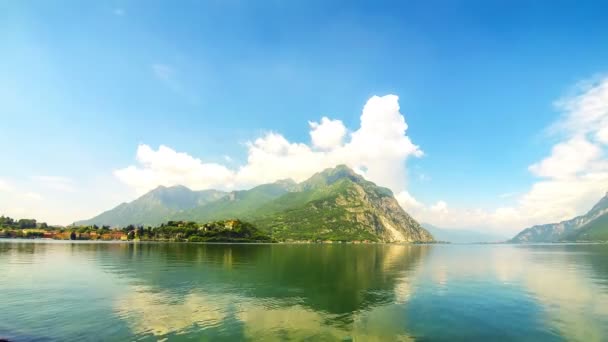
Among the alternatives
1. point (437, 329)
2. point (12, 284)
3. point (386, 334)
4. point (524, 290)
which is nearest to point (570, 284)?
point (524, 290)

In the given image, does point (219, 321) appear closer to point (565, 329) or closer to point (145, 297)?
point (145, 297)

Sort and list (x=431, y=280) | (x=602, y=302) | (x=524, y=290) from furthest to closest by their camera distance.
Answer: (x=431, y=280), (x=524, y=290), (x=602, y=302)

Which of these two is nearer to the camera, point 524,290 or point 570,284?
point 524,290

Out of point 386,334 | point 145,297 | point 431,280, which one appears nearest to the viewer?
point 386,334

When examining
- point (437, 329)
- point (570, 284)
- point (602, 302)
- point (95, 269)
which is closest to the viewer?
point (437, 329)

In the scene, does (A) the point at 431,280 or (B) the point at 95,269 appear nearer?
(A) the point at 431,280

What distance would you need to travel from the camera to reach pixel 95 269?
99.1 meters

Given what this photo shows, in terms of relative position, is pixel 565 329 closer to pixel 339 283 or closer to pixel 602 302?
pixel 602 302

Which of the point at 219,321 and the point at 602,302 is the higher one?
the point at 219,321

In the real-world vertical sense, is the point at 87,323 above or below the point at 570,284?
above

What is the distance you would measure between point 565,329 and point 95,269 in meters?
117

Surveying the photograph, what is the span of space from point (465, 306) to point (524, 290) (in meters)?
31.5

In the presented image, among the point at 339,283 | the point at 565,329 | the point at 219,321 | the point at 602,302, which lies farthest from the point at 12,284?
the point at 602,302

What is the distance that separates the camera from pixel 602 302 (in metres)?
63.8
